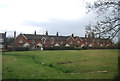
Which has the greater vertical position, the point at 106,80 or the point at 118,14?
the point at 118,14

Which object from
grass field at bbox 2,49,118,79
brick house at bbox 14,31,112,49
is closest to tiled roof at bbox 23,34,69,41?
brick house at bbox 14,31,112,49

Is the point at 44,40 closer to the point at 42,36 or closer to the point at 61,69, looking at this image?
the point at 42,36

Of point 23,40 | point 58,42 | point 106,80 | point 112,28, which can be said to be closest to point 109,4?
point 112,28

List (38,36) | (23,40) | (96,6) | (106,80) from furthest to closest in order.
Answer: (38,36), (23,40), (106,80), (96,6)

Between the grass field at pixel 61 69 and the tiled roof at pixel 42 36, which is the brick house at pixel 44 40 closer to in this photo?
the tiled roof at pixel 42 36

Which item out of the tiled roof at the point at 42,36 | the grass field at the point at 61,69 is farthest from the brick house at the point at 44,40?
the grass field at the point at 61,69

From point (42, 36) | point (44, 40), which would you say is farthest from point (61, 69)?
point (42, 36)

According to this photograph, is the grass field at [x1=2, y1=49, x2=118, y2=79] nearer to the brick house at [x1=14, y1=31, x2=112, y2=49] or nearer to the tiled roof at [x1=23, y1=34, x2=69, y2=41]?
the brick house at [x1=14, y1=31, x2=112, y2=49]

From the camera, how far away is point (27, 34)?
76875mm

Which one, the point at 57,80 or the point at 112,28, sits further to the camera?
the point at 57,80

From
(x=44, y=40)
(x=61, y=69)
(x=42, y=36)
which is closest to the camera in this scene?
(x=61, y=69)

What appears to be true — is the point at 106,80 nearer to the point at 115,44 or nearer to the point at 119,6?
the point at 115,44

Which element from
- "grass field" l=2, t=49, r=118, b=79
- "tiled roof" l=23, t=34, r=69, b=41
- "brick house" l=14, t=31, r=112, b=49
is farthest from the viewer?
"tiled roof" l=23, t=34, r=69, b=41

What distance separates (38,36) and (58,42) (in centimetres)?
1091
